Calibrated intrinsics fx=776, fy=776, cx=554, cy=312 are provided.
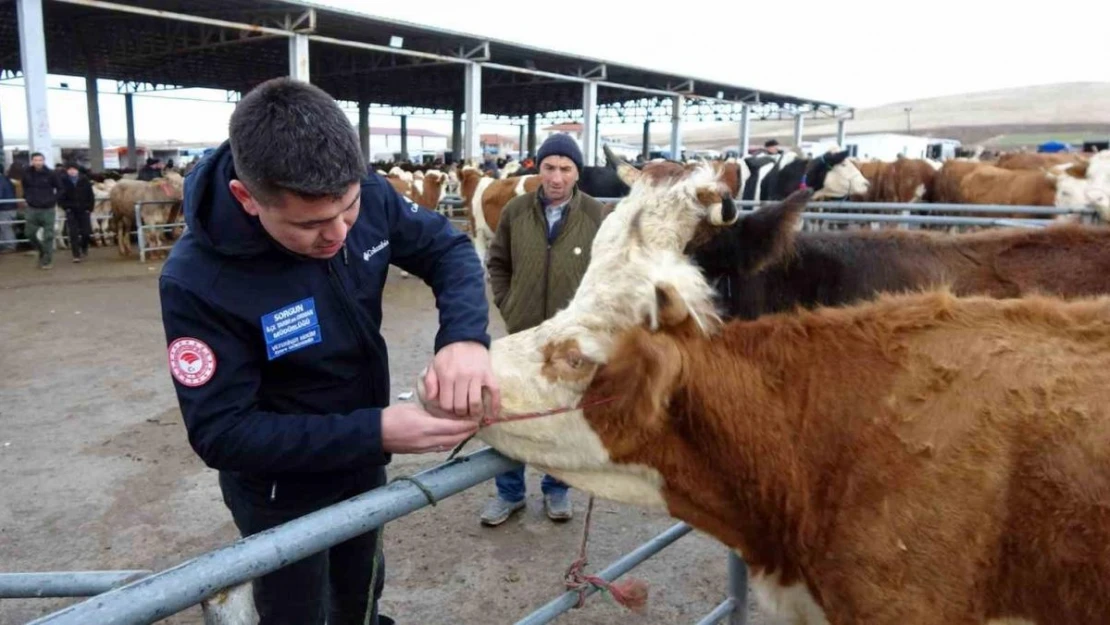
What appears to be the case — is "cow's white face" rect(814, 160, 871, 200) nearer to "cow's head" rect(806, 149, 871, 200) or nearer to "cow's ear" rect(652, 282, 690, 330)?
"cow's head" rect(806, 149, 871, 200)

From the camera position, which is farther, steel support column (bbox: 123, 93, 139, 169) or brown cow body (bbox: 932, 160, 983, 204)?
steel support column (bbox: 123, 93, 139, 169)

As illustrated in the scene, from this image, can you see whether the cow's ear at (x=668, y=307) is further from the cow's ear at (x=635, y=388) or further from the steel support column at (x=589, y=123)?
the steel support column at (x=589, y=123)

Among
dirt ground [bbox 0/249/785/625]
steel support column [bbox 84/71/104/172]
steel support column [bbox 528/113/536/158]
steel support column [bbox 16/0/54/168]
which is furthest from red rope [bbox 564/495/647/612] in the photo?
steel support column [bbox 528/113/536/158]

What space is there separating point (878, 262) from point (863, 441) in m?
2.44

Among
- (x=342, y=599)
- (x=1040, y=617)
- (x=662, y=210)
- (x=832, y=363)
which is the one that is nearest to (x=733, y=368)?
(x=832, y=363)

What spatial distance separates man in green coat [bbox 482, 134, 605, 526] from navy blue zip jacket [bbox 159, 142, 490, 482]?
205cm

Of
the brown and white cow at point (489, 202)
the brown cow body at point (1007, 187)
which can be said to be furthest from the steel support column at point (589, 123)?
the brown cow body at point (1007, 187)

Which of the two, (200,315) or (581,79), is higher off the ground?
(581,79)

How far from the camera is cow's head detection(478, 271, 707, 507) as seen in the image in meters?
1.72

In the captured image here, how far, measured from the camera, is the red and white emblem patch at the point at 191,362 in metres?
1.60

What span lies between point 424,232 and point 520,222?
221cm

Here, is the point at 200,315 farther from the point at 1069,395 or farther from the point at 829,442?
the point at 1069,395

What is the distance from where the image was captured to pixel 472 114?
77.4 feet

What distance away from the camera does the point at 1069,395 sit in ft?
5.14
